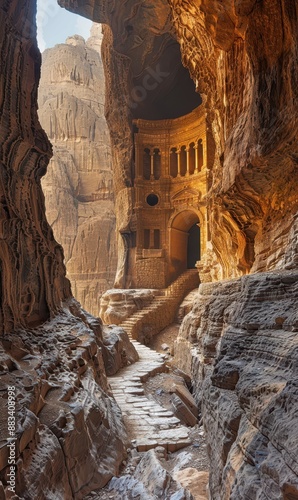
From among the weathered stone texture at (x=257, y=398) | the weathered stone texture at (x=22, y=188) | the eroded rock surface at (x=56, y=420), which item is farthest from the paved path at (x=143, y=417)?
the weathered stone texture at (x=22, y=188)

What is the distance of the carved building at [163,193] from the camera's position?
2222 centimetres

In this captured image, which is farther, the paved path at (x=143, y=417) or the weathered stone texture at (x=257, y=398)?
the paved path at (x=143, y=417)

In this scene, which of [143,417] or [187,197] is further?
[187,197]

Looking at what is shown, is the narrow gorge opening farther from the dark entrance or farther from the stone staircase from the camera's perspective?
the stone staircase

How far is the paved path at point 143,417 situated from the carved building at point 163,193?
1119 centimetres

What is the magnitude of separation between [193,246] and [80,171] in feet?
50.7

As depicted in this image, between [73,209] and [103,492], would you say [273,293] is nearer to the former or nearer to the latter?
[103,492]

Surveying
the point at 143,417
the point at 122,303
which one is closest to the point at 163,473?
the point at 143,417

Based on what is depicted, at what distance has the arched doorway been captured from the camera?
23.0 meters

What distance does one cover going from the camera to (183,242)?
24578mm

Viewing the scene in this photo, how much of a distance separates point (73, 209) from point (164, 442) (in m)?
29.1

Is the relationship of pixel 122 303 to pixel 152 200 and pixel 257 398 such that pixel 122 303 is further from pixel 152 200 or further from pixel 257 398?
pixel 257 398

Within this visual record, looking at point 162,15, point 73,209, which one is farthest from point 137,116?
point 73,209

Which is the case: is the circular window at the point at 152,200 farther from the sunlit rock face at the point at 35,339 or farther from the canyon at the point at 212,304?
the sunlit rock face at the point at 35,339
